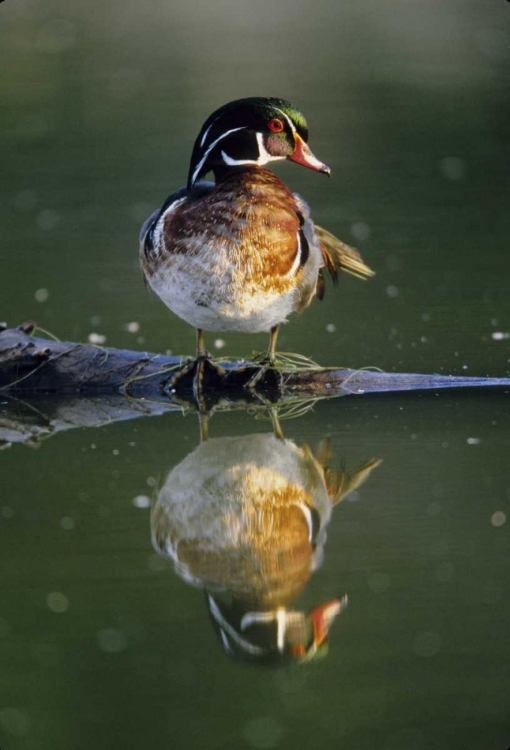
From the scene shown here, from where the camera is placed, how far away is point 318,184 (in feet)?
38.8

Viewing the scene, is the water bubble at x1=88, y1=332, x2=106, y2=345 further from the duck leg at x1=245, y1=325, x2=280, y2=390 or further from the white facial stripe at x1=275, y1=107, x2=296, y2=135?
the white facial stripe at x1=275, y1=107, x2=296, y2=135

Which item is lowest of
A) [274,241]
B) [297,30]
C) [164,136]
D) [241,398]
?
[297,30]

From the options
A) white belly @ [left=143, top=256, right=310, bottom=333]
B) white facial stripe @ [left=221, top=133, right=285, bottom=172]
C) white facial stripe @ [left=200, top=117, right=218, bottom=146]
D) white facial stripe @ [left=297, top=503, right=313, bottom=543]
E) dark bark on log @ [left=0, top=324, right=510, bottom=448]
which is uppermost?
white facial stripe @ [left=200, top=117, right=218, bottom=146]

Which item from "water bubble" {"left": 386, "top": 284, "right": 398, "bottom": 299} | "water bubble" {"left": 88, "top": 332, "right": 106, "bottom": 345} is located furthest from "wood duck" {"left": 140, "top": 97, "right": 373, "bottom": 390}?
"water bubble" {"left": 386, "top": 284, "right": 398, "bottom": 299}

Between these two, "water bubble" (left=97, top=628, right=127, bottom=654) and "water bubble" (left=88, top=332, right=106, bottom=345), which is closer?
"water bubble" (left=97, top=628, right=127, bottom=654)

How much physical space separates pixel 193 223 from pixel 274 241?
0.33 meters

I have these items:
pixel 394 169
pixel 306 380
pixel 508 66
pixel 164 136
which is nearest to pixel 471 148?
pixel 394 169

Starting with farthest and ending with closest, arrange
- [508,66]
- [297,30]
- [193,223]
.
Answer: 1. [297,30]
2. [508,66]
3. [193,223]

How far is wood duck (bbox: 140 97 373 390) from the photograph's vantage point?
19.0ft

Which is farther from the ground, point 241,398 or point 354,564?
point 354,564

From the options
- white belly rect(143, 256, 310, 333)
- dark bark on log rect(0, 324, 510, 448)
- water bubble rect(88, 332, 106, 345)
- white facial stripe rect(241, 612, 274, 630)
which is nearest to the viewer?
white facial stripe rect(241, 612, 274, 630)

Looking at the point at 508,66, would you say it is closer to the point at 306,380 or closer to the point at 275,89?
the point at 275,89

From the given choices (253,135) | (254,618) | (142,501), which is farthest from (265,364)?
(254,618)

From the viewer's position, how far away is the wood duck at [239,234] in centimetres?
580
